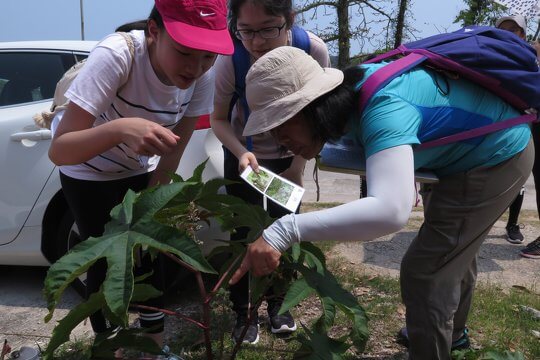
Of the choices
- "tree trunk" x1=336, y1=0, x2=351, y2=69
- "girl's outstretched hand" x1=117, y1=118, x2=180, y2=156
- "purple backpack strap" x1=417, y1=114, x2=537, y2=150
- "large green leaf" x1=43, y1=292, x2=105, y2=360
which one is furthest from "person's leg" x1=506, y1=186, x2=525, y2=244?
"tree trunk" x1=336, y1=0, x2=351, y2=69

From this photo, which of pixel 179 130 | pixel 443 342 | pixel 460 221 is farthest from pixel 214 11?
pixel 443 342

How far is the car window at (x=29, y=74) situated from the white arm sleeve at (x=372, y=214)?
2250 mm

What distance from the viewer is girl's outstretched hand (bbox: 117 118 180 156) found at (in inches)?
59.5

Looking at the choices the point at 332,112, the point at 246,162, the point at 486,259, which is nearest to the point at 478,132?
the point at 332,112

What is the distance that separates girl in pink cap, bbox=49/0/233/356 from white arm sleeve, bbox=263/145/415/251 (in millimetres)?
396

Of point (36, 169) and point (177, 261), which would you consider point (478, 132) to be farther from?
point (36, 169)

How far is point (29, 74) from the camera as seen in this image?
10.9ft

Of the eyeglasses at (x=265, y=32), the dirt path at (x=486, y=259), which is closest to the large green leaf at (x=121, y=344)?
the eyeglasses at (x=265, y=32)

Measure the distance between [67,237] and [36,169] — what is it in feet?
1.32

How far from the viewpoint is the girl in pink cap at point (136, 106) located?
1.63 meters

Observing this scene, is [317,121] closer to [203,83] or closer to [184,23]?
[184,23]

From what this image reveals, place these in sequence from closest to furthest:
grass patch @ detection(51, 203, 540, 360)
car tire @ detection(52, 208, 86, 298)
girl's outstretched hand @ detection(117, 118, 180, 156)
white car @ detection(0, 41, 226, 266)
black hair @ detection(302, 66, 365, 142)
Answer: girl's outstretched hand @ detection(117, 118, 180, 156)
black hair @ detection(302, 66, 365, 142)
grass patch @ detection(51, 203, 540, 360)
white car @ detection(0, 41, 226, 266)
car tire @ detection(52, 208, 86, 298)

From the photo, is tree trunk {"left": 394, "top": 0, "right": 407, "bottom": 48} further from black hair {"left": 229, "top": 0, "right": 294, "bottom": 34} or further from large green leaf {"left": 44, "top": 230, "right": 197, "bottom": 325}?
large green leaf {"left": 44, "top": 230, "right": 197, "bottom": 325}

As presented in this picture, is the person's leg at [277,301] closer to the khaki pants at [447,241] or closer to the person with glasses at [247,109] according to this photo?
the person with glasses at [247,109]
